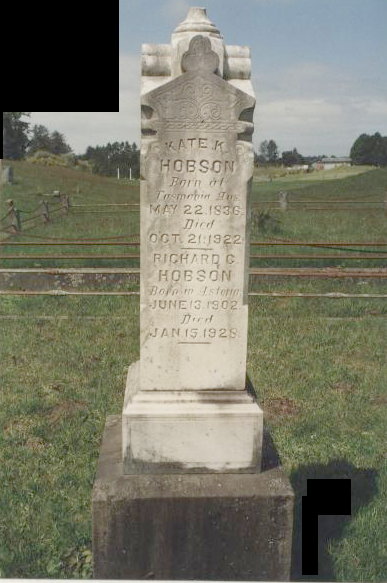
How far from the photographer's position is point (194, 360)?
3.33 metres

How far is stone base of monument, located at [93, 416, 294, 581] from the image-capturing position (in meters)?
3.15

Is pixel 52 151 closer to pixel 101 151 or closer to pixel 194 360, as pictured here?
pixel 101 151

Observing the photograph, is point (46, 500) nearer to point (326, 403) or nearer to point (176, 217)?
point (176, 217)

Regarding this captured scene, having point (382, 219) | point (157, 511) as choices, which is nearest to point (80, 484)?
point (157, 511)

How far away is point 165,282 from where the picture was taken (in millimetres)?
3244

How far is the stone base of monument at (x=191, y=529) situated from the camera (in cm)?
315

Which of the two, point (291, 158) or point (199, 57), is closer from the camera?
point (199, 57)

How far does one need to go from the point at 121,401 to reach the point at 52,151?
2828 cm

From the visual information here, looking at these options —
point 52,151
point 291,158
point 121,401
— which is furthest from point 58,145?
point 121,401

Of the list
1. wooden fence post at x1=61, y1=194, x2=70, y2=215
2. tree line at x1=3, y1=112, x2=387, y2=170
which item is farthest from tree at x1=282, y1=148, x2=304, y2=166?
wooden fence post at x1=61, y1=194, x2=70, y2=215

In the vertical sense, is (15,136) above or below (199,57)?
above

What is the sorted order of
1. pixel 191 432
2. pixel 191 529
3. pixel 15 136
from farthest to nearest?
1. pixel 15 136
2. pixel 191 432
3. pixel 191 529

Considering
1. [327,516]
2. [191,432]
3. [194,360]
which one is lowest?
[327,516]

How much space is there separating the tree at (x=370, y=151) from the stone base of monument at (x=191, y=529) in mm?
27942
